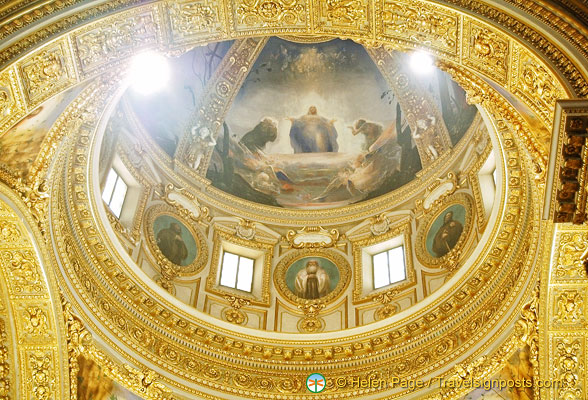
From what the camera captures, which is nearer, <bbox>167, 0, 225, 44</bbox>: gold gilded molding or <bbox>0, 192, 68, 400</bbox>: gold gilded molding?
<bbox>167, 0, 225, 44</bbox>: gold gilded molding

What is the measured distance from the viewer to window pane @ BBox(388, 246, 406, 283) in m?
19.9

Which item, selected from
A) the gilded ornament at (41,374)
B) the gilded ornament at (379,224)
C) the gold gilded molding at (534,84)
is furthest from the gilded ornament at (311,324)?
the gold gilded molding at (534,84)

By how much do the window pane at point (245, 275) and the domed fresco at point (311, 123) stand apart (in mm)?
2165

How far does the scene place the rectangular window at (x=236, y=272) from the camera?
20250mm

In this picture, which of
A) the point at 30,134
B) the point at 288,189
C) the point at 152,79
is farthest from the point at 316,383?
the point at 152,79

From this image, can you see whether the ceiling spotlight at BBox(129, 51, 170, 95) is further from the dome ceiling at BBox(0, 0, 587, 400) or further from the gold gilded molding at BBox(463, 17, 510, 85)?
the gold gilded molding at BBox(463, 17, 510, 85)

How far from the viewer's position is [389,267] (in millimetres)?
20281

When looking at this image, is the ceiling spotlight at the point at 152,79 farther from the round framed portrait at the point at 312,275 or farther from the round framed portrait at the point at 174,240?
the round framed portrait at the point at 312,275

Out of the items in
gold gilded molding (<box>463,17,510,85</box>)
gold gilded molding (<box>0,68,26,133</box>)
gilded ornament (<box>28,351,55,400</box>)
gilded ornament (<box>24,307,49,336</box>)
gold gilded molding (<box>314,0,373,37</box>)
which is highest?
gold gilded molding (<box>314,0,373,37</box>)

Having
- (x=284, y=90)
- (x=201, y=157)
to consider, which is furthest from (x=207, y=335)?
(x=284, y=90)

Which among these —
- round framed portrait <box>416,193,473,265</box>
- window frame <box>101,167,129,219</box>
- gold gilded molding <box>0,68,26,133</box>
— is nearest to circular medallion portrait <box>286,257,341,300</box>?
round framed portrait <box>416,193,473,265</box>

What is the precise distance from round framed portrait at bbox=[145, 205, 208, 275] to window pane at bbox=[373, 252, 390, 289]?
4.37 meters

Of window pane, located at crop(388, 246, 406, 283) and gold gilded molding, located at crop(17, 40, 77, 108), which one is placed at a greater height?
window pane, located at crop(388, 246, 406, 283)

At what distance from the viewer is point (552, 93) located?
10562 millimetres
